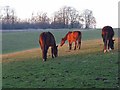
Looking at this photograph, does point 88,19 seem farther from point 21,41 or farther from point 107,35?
point 107,35

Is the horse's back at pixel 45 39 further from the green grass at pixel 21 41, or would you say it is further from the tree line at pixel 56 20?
the tree line at pixel 56 20

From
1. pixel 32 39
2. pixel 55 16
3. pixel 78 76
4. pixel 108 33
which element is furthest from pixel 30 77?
pixel 55 16

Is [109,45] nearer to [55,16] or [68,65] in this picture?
[68,65]

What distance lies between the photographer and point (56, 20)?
97250 mm

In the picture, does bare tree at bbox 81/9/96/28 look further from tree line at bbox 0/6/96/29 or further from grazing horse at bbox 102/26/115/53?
grazing horse at bbox 102/26/115/53

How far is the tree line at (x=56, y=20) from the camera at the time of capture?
91.3 metres

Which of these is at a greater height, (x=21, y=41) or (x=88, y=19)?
(x=88, y=19)

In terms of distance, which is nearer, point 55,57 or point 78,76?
point 78,76

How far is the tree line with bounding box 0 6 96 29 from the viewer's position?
91312 mm

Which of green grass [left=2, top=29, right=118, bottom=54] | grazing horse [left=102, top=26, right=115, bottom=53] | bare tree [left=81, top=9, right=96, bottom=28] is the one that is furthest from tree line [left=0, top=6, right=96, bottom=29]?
grazing horse [left=102, top=26, right=115, bottom=53]

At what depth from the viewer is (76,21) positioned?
10019 cm

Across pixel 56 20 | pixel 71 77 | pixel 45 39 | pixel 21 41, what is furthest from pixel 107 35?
pixel 56 20

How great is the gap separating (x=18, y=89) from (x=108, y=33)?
40.1ft

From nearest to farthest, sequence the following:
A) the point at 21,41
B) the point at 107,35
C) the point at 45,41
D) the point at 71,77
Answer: the point at 71,77 → the point at 45,41 → the point at 107,35 → the point at 21,41
